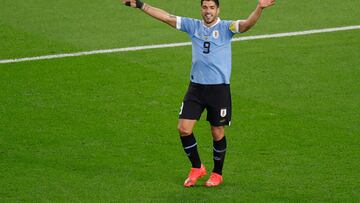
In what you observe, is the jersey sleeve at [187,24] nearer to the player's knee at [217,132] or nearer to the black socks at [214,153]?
the player's knee at [217,132]

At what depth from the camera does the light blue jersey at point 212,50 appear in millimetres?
13727

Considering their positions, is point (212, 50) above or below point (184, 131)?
above

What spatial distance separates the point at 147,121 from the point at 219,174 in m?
2.88

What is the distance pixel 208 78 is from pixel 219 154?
103cm

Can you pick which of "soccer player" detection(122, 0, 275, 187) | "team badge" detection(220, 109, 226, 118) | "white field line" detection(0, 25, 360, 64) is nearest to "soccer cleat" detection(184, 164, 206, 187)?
"soccer player" detection(122, 0, 275, 187)

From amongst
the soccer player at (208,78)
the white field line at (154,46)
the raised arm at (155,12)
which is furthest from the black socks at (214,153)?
the white field line at (154,46)

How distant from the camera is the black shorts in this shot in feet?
45.5

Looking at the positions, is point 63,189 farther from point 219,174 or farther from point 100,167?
point 219,174

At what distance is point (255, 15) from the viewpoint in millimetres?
13234

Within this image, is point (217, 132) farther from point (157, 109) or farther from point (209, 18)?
point (157, 109)

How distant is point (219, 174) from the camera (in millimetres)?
14117

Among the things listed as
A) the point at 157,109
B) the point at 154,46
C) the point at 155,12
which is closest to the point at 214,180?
the point at 155,12

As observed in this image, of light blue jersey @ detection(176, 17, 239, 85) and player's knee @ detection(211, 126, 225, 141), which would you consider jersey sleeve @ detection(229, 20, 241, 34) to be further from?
player's knee @ detection(211, 126, 225, 141)

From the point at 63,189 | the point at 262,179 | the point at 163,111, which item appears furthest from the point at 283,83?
the point at 63,189
